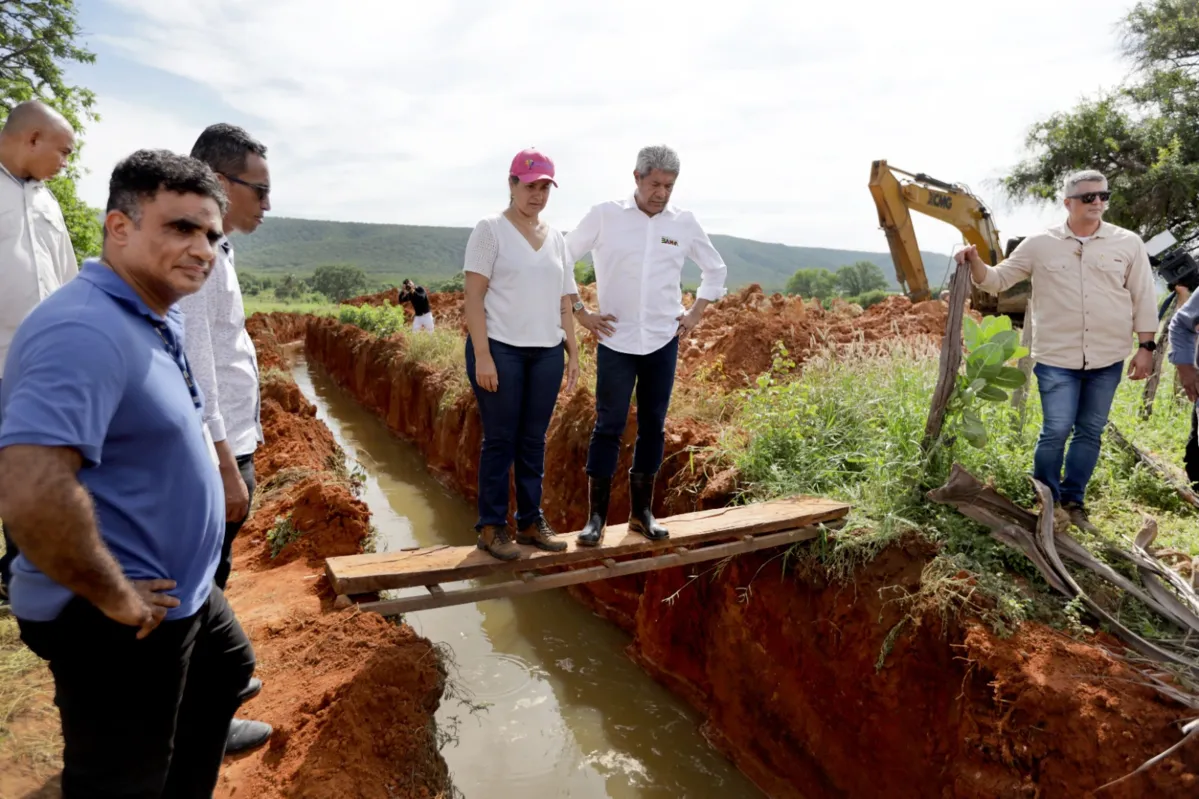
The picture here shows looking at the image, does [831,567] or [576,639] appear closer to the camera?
[831,567]

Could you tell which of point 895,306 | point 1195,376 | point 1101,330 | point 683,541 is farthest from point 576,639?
point 895,306

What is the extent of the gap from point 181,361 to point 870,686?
3.36 meters

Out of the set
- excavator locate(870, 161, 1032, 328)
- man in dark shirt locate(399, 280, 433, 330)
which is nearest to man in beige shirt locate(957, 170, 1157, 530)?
excavator locate(870, 161, 1032, 328)

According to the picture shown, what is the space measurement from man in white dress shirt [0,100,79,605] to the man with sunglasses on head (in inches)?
36.8

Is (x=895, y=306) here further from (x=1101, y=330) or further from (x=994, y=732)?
(x=994, y=732)

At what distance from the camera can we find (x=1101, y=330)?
357 centimetres

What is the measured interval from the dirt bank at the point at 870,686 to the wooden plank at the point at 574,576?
0.29 meters

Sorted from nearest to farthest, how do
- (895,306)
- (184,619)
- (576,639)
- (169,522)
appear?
(169,522) < (184,619) < (576,639) < (895,306)

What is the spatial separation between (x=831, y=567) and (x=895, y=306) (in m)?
8.22

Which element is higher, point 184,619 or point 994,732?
point 184,619

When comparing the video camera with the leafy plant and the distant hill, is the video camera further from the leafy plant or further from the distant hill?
the distant hill

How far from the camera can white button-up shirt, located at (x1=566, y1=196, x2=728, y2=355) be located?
346 cm

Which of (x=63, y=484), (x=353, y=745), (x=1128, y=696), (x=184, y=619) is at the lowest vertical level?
(x=353, y=745)

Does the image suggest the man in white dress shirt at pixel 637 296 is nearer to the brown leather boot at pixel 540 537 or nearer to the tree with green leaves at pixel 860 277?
the brown leather boot at pixel 540 537
